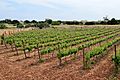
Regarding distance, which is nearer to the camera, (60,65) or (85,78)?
(85,78)

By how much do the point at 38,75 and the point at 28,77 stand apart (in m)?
0.62

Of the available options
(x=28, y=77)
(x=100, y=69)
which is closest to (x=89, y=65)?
(x=100, y=69)

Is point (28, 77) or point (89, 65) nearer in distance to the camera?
point (28, 77)

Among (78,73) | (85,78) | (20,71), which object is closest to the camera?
(85,78)

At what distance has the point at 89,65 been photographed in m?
16.8

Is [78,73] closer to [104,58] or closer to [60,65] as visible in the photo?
[60,65]

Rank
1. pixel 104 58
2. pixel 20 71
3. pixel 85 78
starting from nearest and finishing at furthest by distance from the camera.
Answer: pixel 85 78
pixel 20 71
pixel 104 58

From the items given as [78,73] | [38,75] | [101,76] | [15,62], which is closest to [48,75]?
[38,75]

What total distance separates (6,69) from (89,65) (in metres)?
5.19

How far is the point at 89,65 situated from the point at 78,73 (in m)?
1.92

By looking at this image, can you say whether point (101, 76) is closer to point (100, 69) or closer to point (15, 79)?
point (100, 69)

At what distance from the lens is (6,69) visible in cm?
1753

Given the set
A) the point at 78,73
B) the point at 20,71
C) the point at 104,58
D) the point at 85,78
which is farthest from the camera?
the point at 104,58

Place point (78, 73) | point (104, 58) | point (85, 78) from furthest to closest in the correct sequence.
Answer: point (104, 58)
point (78, 73)
point (85, 78)
